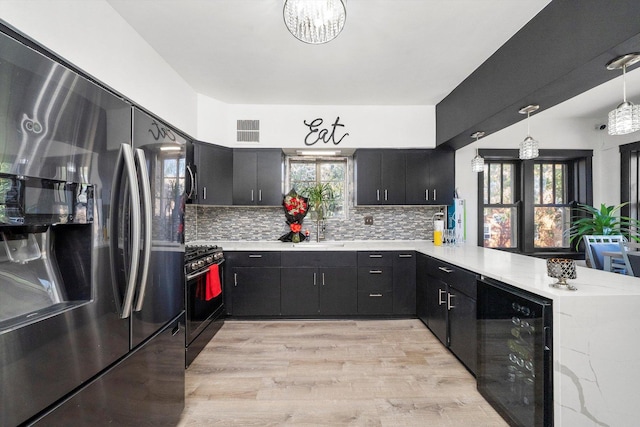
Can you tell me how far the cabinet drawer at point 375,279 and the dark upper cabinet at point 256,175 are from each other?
1389 mm

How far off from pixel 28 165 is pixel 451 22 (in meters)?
2.51

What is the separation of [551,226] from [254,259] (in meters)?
4.09

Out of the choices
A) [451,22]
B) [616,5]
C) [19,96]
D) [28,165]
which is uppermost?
[451,22]

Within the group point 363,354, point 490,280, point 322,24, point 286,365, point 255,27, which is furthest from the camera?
point 363,354

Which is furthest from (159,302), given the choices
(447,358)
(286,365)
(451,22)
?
(451,22)

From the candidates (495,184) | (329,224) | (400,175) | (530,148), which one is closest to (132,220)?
(530,148)

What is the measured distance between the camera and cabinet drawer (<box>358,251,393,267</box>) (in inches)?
133

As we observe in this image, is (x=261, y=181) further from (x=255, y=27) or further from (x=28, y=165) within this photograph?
(x=28, y=165)

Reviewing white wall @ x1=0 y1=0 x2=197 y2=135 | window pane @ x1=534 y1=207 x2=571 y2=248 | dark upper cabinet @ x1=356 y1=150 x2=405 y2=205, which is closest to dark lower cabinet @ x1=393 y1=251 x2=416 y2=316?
dark upper cabinet @ x1=356 y1=150 x2=405 y2=205

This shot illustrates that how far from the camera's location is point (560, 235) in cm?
394

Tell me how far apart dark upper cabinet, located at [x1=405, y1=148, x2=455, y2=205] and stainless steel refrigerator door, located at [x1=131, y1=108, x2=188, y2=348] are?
2.86m

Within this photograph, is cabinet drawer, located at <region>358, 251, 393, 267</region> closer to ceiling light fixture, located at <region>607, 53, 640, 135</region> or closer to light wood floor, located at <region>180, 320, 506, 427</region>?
light wood floor, located at <region>180, 320, 506, 427</region>

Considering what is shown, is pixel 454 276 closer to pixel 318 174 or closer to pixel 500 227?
pixel 500 227

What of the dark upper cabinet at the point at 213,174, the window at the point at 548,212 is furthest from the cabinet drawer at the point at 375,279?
the window at the point at 548,212
